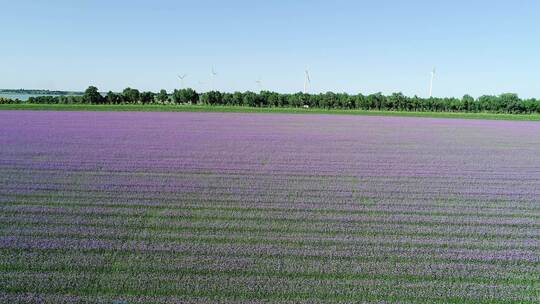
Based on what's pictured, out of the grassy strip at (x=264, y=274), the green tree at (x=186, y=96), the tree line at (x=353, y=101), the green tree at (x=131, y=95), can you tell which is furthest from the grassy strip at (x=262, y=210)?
the green tree at (x=186, y=96)

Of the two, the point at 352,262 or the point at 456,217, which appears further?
the point at 456,217

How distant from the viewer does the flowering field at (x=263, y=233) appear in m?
4.79

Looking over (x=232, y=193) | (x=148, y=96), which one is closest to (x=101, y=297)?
(x=232, y=193)

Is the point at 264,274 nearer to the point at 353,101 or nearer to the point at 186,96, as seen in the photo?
the point at 353,101

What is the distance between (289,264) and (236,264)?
30.3 inches

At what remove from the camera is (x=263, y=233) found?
21.8 feet

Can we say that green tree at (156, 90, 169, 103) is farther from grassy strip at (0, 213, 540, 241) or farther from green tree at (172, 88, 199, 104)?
grassy strip at (0, 213, 540, 241)

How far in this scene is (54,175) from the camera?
11305 millimetres

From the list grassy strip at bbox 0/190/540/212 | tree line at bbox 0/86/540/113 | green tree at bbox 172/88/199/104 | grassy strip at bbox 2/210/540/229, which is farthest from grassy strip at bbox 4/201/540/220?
green tree at bbox 172/88/199/104

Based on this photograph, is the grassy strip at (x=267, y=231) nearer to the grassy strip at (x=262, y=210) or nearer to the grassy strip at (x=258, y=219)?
the grassy strip at (x=258, y=219)

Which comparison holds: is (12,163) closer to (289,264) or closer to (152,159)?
(152,159)

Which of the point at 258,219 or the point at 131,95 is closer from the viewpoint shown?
the point at 258,219

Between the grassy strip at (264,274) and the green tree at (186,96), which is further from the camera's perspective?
the green tree at (186,96)

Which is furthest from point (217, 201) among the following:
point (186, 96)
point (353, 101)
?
point (186, 96)
